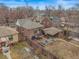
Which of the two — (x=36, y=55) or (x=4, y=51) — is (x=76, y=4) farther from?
(x=4, y=51)

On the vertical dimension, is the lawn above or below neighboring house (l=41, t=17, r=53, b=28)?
below

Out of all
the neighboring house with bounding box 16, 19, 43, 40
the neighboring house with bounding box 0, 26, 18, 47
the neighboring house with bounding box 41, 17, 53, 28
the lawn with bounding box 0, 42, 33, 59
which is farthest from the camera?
the neighboring house with bounding box 41, 17, 53, 28

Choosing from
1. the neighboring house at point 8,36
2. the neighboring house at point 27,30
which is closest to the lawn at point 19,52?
Result: the neighboring house at point 8,36

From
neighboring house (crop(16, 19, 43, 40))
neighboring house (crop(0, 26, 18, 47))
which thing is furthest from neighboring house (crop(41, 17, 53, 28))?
neighboring house (crop(0, 26, 18, 47))

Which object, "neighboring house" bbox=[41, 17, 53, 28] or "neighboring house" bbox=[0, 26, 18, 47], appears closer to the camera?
"neighboring house" bbox=[0, 26, 18, 47]

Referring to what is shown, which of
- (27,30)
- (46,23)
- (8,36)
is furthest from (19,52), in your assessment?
(46,23)

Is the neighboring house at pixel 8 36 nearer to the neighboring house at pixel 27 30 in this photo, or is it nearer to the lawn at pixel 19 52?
the lawn at pixel 19 52

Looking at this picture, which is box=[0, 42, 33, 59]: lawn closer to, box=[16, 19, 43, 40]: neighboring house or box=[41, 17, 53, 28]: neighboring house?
box=[16, 19, 43, 40]: neighboring house

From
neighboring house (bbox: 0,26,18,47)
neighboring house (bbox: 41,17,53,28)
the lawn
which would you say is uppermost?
neighboring house (bbox: 41,17,53,28)

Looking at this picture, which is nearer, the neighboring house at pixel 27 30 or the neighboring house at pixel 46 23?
the neighboring house at pixel 27 30

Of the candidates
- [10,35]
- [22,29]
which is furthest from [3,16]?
[10,35]

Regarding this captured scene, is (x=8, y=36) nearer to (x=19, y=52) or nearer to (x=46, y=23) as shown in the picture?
(x=19, y=52)

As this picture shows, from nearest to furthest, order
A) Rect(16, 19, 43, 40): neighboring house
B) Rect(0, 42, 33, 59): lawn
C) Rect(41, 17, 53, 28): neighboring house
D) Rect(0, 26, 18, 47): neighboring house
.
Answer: Rect(0, 42, 33, 59): lawn, Rect(0, 26, 18, 47): neighboring house, Rect(16, 19, 43, 40): neighboring house, Rect(41, 17, 53, 28): neighboring house
